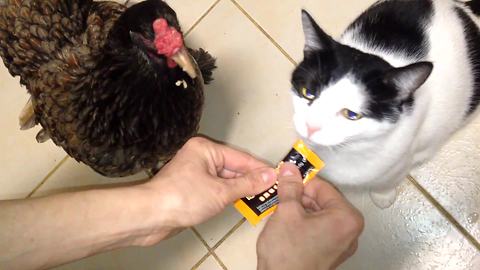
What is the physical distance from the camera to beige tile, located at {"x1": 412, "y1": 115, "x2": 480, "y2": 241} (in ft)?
3.51

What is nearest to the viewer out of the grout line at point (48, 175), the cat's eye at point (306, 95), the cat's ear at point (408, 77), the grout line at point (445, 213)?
the cat's ear at point (408, 77)

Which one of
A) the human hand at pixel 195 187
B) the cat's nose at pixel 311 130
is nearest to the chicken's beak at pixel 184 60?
the human hand at pixel 195 187

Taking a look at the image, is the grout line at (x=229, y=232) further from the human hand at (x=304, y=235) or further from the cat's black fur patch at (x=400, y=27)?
the cat's black fur patch at (x=400, y=27)

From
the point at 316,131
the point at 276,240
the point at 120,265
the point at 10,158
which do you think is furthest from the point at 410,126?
the point at 10,158

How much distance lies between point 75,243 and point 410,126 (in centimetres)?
56

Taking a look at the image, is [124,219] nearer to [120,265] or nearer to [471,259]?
[120,265]

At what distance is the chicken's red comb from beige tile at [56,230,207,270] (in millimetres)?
507

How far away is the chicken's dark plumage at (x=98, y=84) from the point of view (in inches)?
35.0

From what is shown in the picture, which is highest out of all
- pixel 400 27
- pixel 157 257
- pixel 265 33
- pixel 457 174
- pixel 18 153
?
pixel 400 27

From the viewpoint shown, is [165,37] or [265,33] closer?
[165,37]

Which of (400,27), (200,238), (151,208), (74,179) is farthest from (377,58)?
(74,179)

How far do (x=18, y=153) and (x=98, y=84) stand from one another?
524 millimetres

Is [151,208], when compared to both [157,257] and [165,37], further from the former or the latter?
[157,257]

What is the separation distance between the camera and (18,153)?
4.25 ft
